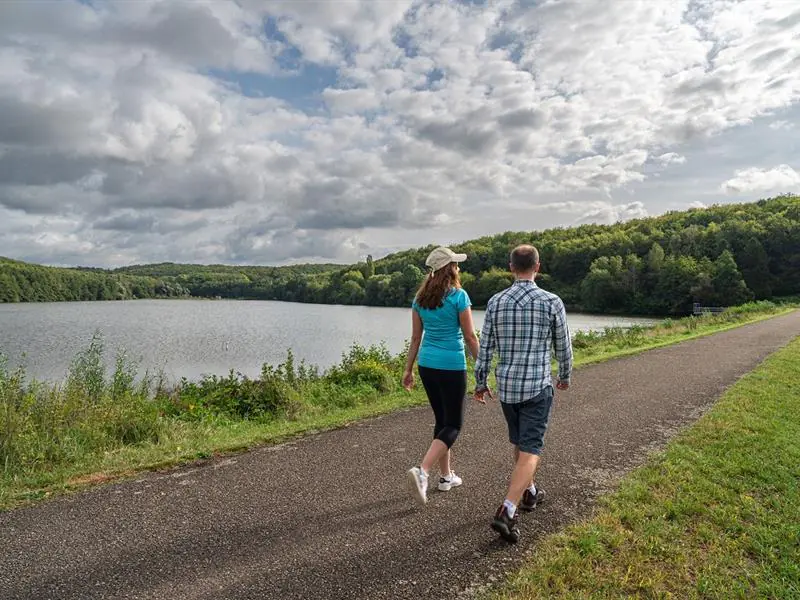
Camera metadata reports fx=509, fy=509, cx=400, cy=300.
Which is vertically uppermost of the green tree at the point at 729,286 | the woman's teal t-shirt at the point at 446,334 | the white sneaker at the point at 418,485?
the woman's teal t-shirt at the point at 446,334

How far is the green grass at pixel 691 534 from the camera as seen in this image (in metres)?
2.95

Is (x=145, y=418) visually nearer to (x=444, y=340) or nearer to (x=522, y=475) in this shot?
(x=444, y=340)

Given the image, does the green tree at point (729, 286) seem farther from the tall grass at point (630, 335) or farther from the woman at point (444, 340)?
the woman at point (444, 340)

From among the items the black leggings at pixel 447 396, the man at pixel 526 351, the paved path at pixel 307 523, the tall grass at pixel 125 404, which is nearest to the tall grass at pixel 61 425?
the tall grass at pixel 125 404

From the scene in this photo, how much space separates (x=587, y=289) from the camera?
7050cm

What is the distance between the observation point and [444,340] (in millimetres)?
4000

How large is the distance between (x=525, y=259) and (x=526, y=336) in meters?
0.55

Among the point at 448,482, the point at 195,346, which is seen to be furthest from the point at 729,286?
the point at 448,482

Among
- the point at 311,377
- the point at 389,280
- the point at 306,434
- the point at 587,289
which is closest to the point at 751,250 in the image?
the point at 587,289

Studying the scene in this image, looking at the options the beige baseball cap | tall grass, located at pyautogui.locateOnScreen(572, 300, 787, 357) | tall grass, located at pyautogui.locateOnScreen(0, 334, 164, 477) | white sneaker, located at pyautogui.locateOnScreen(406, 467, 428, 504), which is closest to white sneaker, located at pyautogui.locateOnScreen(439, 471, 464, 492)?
white sneaker, located at pyautogui.locateOnScreen(406, 467, 428, 504)

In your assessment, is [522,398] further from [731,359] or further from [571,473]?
[731,359]

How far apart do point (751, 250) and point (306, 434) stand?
72477 mm

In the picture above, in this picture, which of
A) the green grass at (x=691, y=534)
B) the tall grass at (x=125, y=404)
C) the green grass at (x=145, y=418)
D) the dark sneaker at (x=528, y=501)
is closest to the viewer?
the green grass at (x=691, y=534)

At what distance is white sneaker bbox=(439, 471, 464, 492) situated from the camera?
4.34 metres
